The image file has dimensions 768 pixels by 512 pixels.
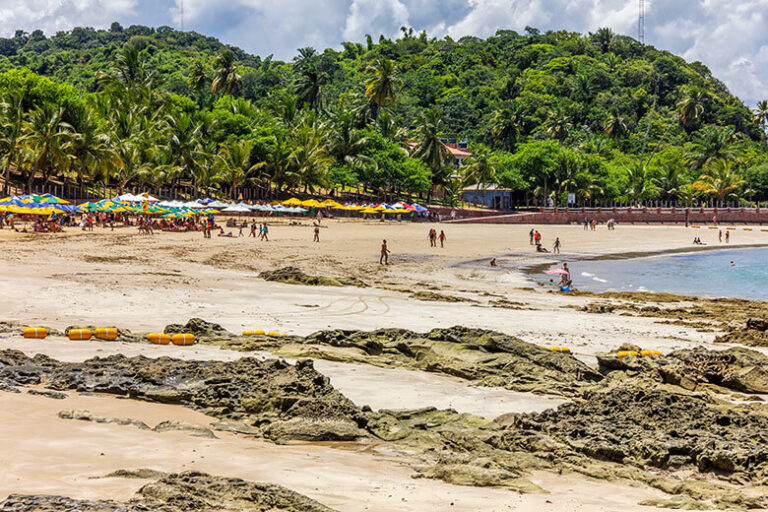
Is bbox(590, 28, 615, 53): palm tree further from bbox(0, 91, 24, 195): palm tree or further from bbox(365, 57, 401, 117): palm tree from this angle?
bbox(0, 91, 24, 195): palm tree

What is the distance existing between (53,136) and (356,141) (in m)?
36.2

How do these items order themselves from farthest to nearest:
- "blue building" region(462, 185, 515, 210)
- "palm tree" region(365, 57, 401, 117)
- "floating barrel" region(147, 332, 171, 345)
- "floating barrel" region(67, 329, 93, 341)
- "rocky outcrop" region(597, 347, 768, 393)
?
"blue building" region(462, 185, 515, 210) < "palm tree" region(365, 57, 401, 117) < "floating barrel" region(147, 332, 171, 345) < "floating barrel" region(67, 329, 93, 341) < "rocky outcrop" region(597, 347, 768, 393)

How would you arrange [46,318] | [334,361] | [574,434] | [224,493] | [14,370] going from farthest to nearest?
[46,318] → [334,361] → [14,370] → [574,434] → [224,493]

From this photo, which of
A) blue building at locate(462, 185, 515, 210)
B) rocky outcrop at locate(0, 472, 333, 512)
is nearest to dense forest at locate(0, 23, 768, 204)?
blue building at locate(462, 185, 515, 210)

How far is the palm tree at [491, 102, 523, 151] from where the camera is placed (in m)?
116

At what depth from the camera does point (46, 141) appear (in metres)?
58.2

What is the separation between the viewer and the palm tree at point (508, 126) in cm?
11575

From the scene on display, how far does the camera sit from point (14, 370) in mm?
10227

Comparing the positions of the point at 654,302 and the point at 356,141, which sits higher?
the point at 356,141

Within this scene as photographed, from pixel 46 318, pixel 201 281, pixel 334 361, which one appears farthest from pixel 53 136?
pixel 334 361

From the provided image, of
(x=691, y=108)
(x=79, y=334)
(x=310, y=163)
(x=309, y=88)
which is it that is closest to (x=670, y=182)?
(x=691, y=108)

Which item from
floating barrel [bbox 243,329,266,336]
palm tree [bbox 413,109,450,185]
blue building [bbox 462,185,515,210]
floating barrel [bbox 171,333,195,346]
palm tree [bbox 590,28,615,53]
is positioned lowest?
floating barrel [bbox 243,329,266,336]

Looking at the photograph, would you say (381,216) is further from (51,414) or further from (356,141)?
(51,414)

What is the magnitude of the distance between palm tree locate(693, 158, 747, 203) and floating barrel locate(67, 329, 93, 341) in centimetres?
9312
